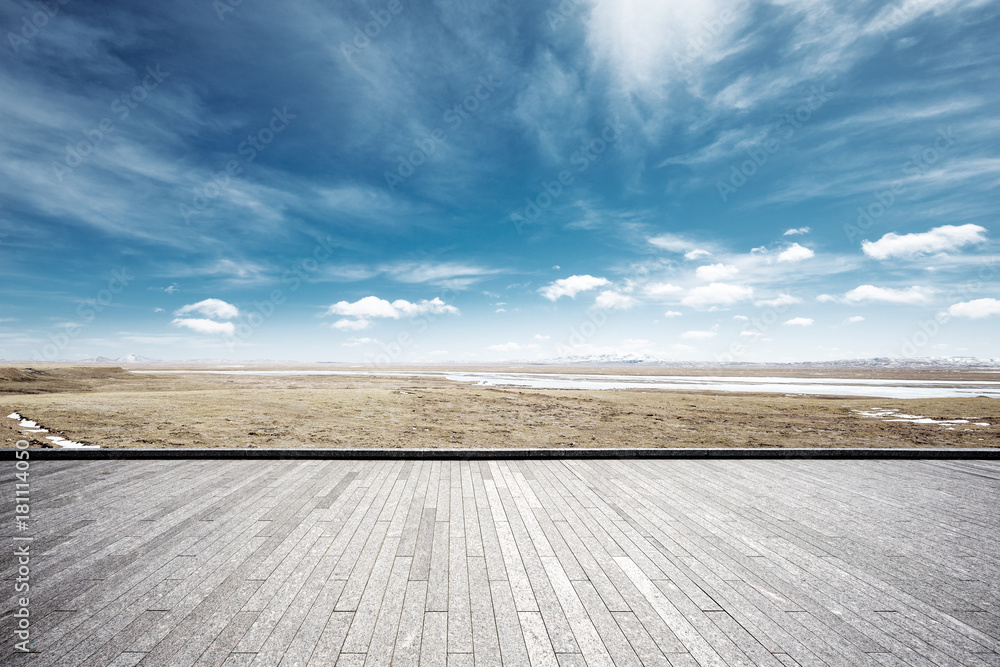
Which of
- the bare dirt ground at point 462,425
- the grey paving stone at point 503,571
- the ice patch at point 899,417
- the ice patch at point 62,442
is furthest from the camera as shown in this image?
the ice patch at point 899,417

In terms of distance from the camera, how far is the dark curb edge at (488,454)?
7.46m

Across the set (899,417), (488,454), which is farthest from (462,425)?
(899,417)

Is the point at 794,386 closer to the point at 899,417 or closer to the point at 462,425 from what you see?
the point at 899,417

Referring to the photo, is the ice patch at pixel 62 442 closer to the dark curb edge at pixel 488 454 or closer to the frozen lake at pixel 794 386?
the dark curb edge at pixel 488 454

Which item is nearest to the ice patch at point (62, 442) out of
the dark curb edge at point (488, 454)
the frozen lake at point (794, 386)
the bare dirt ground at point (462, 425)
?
the bare dirt ground at point (462, 425)

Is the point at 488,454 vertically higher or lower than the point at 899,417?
higher

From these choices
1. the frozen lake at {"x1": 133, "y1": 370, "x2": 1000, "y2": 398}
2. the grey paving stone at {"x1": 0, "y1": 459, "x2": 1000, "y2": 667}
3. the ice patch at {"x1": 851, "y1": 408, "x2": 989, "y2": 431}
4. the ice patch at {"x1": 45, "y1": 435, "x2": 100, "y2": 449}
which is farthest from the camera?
the frozen lake at {"x1": 133, "y1": 370, "x2": 1000, "y2": 398}

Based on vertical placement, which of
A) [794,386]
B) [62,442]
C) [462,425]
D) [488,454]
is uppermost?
[488,454]

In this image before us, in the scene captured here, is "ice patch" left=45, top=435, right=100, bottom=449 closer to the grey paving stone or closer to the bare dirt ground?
the bare dirt ground

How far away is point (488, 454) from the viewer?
7.86 m

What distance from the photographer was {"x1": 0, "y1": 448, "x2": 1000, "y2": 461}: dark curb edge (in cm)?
746

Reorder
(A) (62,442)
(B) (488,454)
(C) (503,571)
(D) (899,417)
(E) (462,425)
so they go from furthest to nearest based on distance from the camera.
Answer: (D) (899,417), (E) (462,425), (A) (62,442), (B) (488,454), (C) (503,571)

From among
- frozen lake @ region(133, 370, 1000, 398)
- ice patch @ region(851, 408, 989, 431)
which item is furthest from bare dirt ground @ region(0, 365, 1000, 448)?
frozen lake @ region(133, 370, 1000, 398)

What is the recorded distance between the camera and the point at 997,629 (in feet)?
10.1
